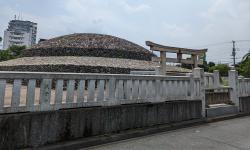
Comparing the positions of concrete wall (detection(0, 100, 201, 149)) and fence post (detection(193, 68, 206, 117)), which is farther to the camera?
fence post (detection(193, 68, 206, 117))

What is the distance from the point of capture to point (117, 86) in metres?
5.68

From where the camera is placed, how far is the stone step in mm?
8375

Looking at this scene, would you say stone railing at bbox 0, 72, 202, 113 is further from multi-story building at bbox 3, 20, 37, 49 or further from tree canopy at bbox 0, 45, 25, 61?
multi-story building at bbox 3, 20, 37, 49

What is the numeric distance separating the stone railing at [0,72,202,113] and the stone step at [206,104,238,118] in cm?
92

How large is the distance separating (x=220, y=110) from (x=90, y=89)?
582 cm

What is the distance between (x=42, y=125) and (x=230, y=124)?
612 cm

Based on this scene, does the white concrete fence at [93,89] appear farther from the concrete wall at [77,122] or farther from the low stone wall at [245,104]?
the low stone wall at [245,104]

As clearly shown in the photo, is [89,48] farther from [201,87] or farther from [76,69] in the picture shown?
[201,87]

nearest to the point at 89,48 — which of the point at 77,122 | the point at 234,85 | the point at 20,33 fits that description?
the point at 234,85

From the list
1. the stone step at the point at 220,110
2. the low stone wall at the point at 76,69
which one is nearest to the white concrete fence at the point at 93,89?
the stone step at the point at 220,110

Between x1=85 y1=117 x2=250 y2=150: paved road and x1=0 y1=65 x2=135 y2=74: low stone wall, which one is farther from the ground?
x1=0 y1=65 x2=135 y2=74: low stone wall

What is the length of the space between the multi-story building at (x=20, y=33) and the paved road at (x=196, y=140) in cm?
9119

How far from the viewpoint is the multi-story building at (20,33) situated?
96.5m

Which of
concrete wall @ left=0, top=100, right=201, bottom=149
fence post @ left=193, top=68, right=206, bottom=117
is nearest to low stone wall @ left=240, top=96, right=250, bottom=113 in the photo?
fence post @ left=193, top=68, right=206, bottom=117
